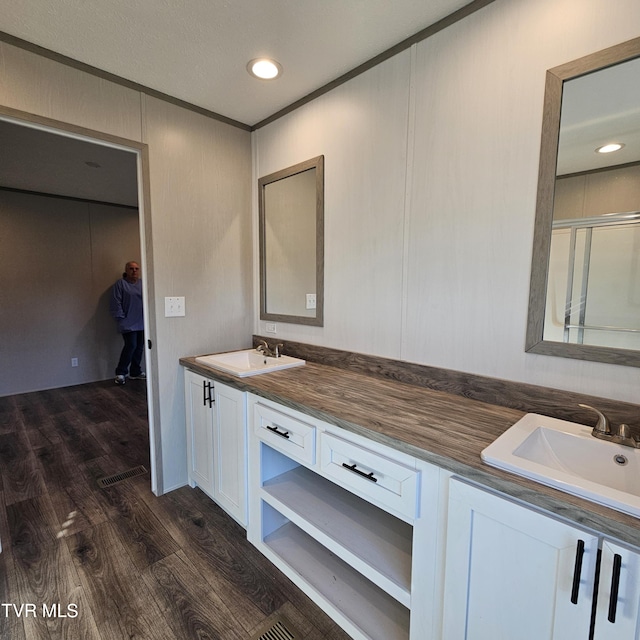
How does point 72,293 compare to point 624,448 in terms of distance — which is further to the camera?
point 72,293

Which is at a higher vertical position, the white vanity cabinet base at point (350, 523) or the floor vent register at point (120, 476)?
the white vanity cabinet base at point (350, 523)

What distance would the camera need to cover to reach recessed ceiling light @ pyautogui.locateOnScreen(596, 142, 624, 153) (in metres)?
1.13

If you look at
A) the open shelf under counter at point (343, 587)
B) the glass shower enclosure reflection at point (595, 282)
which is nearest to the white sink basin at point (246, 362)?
the open shelf under counter at point (343, 587)

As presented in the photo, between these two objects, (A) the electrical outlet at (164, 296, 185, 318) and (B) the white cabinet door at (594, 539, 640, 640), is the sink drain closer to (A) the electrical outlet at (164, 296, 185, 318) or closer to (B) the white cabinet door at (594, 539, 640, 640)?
(B) the white cabinet door at (594, 539, 640, 640)

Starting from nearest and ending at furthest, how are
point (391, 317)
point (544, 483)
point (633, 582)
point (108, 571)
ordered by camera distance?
point (633, 582) < point (544, 483) < point (108, 571) < point (391, 317)

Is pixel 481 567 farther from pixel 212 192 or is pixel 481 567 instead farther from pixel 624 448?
pixel 212 192

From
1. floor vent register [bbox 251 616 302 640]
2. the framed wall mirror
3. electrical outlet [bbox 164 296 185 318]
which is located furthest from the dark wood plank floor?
the framed wall mirror

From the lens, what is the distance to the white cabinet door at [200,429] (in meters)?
2.03

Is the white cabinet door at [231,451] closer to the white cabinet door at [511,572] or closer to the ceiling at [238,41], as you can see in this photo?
the white cabinet door at [511,572]

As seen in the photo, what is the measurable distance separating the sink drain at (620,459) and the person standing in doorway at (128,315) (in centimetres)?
486

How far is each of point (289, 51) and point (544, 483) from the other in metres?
2.03

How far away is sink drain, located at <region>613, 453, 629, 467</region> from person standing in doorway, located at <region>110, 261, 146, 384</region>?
15.9ft

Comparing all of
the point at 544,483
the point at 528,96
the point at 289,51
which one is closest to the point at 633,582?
the point at 544,483

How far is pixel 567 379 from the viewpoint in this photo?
1.25 metres
